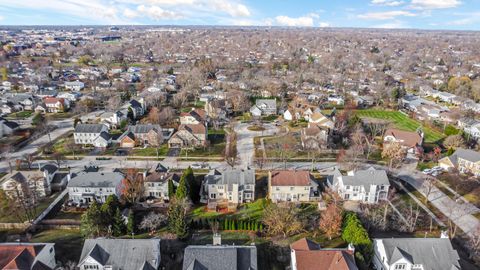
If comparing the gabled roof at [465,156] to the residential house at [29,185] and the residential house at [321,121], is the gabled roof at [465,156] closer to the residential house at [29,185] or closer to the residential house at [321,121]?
the residential house at [321,121]

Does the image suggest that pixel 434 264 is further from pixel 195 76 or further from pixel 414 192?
pixel 195 76

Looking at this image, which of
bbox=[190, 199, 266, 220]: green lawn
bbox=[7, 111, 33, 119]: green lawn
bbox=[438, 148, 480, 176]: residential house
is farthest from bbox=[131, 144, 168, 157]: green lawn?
bbox=[438, 148, 480, 176]: residential house

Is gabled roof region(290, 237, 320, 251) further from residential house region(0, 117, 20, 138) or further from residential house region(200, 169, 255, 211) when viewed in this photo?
residential house region(0, 117, 20, 138)

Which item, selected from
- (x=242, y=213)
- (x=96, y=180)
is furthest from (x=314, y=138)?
(x=96, y=180)

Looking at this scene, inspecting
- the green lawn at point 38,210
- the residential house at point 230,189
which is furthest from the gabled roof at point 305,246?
the green lawn at point 38,210

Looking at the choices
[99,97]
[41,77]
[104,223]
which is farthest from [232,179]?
[41,77]

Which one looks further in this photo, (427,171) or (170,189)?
(427,171)

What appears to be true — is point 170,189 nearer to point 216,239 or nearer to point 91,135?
point 216,239

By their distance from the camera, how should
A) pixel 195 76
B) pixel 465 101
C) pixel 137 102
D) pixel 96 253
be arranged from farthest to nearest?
pixel 195 76
pixel 465 101
pixel 137 102
pixel 96 253
